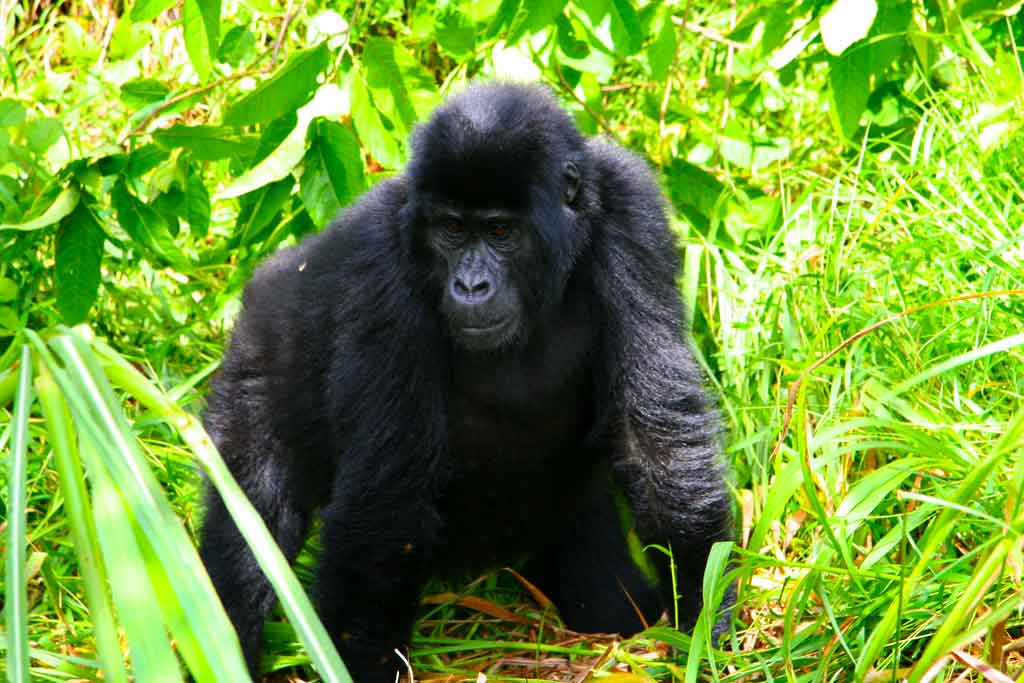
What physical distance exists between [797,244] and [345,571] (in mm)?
2467

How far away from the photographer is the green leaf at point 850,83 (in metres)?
Answer: 4.21

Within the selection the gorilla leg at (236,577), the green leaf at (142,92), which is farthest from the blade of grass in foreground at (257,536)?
the green leaf at (142,92)

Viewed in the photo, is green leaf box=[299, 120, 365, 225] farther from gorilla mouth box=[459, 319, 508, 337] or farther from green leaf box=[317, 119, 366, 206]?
gorilla mouth box=[459, 319, 508, 337]

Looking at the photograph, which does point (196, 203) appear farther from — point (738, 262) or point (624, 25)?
point (738, 262)

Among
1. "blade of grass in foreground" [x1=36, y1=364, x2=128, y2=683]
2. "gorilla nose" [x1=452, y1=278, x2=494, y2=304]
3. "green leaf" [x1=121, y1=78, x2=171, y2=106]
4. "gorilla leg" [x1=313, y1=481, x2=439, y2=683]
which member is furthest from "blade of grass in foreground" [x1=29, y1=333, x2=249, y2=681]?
"green leaf" [x1=121, y1=78, x2=171, y2=106]

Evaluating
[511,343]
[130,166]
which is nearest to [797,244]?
[511,343]

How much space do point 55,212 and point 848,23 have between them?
8.99 feet

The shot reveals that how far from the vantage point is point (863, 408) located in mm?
4000

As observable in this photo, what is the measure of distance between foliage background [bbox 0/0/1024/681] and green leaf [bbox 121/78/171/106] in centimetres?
2

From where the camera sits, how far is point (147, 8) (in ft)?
12.1

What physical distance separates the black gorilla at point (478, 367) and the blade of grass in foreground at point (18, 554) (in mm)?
1855

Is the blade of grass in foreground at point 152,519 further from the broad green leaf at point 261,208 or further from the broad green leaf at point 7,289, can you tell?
the broad green leaf at point 7,289

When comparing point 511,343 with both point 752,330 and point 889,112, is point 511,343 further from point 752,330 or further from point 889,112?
point 889,112


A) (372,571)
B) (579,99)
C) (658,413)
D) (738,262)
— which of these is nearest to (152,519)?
(372,571)
